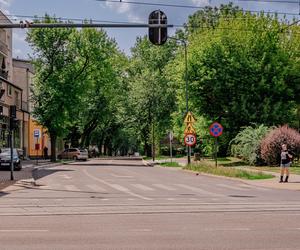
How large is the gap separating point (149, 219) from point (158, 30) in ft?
30.1

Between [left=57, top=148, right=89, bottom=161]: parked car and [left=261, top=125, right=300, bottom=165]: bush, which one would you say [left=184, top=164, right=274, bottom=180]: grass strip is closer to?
[left=261, top=125, right=300, bottom=165]: bush

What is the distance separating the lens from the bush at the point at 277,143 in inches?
1564

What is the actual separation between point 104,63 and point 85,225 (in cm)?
6148

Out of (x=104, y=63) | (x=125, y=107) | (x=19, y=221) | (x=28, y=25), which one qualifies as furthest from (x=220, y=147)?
(x=19, y=221)

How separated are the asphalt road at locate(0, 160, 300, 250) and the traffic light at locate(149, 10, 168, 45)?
5.58 meters

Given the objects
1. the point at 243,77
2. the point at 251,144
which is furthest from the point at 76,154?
the point at 251,144

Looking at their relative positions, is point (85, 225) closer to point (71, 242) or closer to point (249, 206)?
point (71, 242)

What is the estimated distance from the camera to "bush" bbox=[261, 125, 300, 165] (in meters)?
39.7

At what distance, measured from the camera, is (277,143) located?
1574 inches

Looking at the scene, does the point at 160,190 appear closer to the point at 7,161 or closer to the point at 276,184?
the point at 276,184

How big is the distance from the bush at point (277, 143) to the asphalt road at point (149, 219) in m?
17.3

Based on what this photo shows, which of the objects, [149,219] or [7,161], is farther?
[7,161]

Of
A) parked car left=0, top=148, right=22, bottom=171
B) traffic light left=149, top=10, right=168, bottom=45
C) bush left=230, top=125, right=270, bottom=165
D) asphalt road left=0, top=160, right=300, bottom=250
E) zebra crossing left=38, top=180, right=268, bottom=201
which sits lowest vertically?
zebra crossing left=38, top=180, right=268, bottom=201

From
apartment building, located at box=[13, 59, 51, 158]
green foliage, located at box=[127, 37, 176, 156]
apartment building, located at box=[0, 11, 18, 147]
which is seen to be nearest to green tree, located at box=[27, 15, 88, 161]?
apartment building, located at box=[0, 11, 18, 147]
